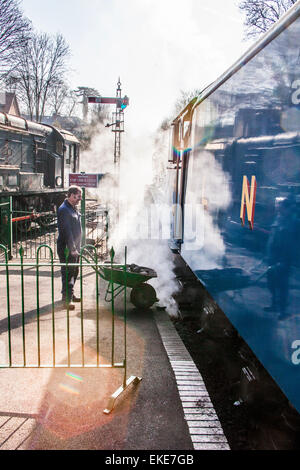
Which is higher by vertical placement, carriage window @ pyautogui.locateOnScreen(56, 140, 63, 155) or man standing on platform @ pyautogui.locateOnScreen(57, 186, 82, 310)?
carriage window @ pyautogui.locateOnScreen(56, 140, 63, 155)

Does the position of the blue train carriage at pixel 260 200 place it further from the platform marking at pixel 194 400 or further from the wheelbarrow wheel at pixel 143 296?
the wheelbarrow wheel at pixel 143 296

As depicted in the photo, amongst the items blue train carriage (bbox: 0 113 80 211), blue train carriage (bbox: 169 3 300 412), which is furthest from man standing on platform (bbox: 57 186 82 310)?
blue train carriage (bbox: 0 113 80 211)

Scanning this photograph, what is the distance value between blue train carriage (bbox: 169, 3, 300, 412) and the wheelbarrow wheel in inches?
52.5

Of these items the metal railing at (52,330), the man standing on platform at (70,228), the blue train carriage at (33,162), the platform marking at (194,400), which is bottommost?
the platform marking at (194,400)

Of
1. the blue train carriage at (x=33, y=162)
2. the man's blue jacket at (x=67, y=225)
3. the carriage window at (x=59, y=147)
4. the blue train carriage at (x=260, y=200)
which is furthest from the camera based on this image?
the carriage window at (x=59, y=147)

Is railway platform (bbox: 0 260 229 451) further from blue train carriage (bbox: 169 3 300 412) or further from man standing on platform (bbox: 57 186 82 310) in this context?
man standing on platform (bbox: 57 186 82 310)

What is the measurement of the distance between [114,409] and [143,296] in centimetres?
263

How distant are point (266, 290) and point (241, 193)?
3.34ft

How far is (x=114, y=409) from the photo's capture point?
3363mm

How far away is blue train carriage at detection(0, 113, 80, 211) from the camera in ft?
43.0

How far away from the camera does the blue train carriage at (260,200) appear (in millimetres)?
2408

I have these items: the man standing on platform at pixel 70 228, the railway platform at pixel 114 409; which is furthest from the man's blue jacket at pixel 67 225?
the railway platform at pixel 114 409
